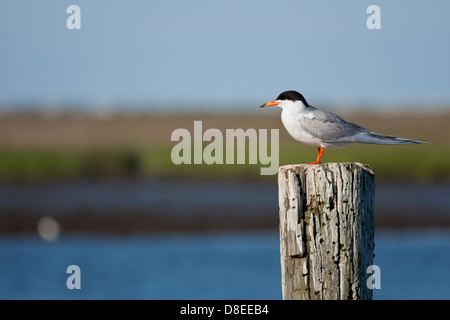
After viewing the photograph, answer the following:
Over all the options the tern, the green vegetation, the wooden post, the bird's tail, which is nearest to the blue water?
the tern

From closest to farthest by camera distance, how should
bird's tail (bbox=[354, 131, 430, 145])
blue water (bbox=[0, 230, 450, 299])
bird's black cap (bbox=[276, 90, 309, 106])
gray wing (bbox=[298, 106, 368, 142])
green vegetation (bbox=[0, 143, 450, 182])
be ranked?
bird's tail (bbox=[354, 131, 430, 145]) → gray wing (bbox=[298, 106, 368, 142]) → bird's black cap (bbox=[276, 90, 309, 106]) → blue water (bbox=[0, 230, 450, 299]) → green vegetation (bbox=[0, 143, 450, 182])

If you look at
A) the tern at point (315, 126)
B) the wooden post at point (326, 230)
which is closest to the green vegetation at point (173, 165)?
the tern at point (315, 126)

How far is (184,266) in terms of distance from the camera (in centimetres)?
1588

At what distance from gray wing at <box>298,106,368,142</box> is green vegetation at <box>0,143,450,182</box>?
68.3 feet

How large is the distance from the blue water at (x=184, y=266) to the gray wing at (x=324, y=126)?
654 centimetres

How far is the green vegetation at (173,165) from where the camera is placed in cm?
2894

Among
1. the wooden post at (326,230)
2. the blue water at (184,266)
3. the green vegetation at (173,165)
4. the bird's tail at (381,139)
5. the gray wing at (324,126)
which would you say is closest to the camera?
the wooden post at (326,230)

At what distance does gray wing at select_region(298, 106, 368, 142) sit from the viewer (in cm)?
721

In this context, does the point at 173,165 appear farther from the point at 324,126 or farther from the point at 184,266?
the point at 324,126

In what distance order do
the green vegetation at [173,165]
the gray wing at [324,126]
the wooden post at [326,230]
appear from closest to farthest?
the wooden post at [326,230]
the gray wing at [324,126]
the green vegetation at [173,165]

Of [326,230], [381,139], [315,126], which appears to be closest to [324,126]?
[315,126]

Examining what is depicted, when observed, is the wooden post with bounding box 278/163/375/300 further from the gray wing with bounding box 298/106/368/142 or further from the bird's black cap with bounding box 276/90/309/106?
the bird's black cap with bounding box 276/90/309/106

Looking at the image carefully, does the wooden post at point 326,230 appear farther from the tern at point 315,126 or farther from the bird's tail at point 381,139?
the tern at point 315,126
